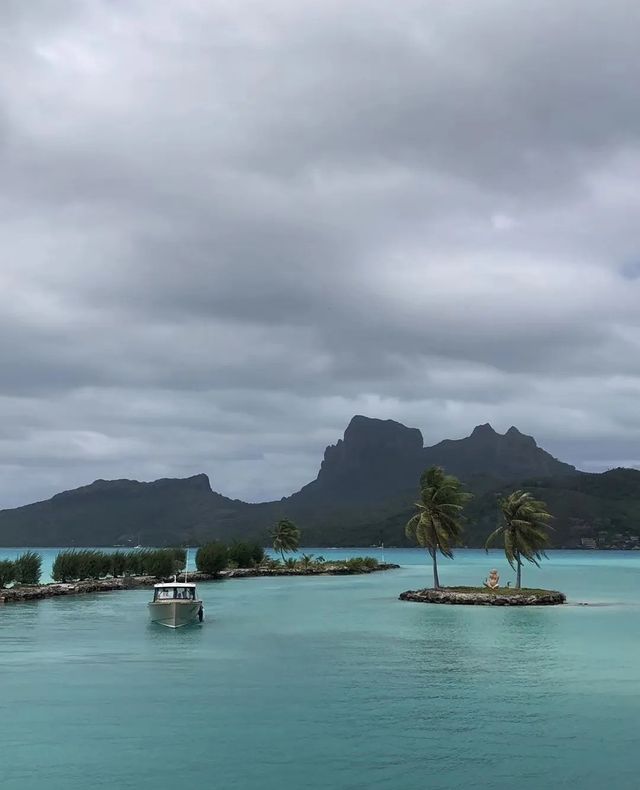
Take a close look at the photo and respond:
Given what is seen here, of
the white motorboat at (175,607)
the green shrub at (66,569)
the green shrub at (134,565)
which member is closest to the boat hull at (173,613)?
the white motorboat at (175,607)

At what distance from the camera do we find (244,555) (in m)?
192

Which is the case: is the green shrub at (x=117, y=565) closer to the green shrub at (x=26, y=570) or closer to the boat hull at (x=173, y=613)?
the green shrub at (x=26, y=570)

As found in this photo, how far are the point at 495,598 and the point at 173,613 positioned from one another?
3826 cm

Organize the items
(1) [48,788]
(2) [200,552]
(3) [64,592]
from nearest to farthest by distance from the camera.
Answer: (1) [48,788] → (3) [64,592] → (2) [200,552]

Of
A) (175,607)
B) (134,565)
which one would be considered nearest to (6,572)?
(134,565)

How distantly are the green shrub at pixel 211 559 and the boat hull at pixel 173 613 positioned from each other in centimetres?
8825

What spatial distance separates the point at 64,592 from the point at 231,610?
33.8 m

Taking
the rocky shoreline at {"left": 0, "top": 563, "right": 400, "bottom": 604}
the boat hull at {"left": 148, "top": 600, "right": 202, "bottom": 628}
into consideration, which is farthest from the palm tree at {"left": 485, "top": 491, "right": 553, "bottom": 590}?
the rocky shoreline at {"left": 0, "top": 563, "right": 400, "bottom": 604}

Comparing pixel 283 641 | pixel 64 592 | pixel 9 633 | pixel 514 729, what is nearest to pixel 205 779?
pixel 514 729

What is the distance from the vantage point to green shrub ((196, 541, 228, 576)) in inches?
6471

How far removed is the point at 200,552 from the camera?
561ft

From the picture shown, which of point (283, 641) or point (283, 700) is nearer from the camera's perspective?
point (283, 700)

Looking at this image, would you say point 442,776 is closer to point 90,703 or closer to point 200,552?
point 90,703

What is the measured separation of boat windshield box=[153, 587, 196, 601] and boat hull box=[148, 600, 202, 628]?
7.56 ft
